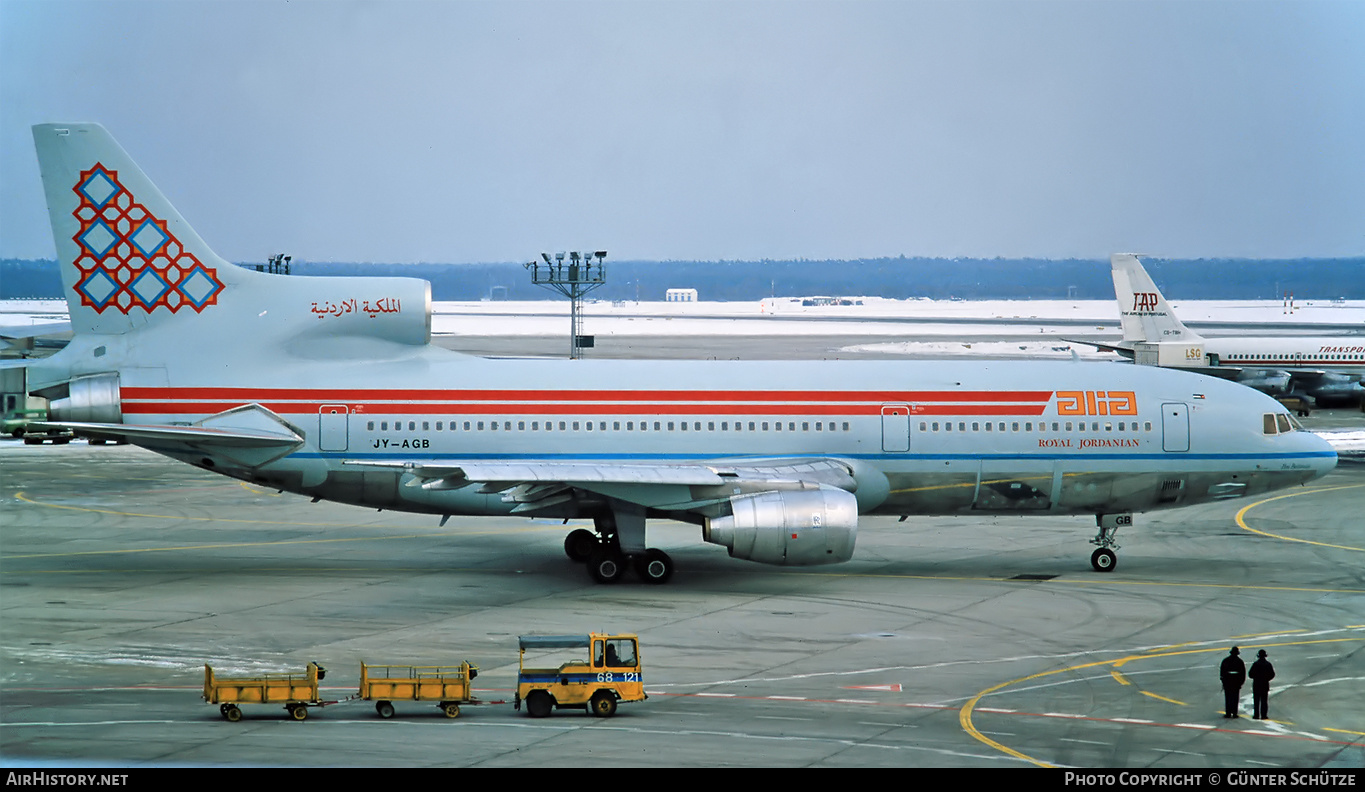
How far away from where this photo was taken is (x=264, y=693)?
20000mm

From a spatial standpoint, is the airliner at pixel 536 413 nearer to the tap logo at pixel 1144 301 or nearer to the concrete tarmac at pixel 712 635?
the concrete tarmac at pixel 712 635

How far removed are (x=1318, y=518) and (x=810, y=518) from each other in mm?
20644

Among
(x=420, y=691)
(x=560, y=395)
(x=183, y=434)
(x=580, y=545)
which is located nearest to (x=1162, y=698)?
(x=420, y=691)

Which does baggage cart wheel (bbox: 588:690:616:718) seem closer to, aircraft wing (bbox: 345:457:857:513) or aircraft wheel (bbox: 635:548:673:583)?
aircraft wing (bbox: 345:457:857:513)

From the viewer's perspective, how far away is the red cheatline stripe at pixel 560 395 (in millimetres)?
31359

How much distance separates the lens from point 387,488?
104ft

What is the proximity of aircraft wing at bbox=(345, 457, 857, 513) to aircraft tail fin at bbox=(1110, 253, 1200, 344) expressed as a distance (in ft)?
184

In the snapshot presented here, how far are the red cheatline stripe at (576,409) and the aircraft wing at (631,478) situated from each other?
1142mm

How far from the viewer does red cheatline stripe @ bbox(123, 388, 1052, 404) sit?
3136 centimetres

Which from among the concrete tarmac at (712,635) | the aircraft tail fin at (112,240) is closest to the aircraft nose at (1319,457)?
the concrete tarmac at (712,635)

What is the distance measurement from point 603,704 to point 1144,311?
6969 centimetres

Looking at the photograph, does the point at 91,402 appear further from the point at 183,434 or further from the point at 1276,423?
the point at 1276,423

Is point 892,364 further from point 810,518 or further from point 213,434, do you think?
point 213,434

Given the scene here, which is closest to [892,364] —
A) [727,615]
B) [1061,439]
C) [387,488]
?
[1061,439]
